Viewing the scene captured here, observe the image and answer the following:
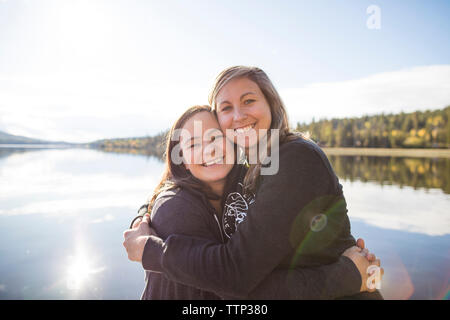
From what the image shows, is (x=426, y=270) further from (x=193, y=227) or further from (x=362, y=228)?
(x=193, y=227)

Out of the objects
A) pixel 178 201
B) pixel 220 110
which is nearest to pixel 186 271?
pixel 178 201

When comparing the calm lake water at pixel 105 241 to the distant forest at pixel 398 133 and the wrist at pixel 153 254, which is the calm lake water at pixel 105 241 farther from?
the distant forest at pixel 398 133

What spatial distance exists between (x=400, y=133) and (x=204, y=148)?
3646 inches

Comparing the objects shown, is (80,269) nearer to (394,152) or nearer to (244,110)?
(244,110)

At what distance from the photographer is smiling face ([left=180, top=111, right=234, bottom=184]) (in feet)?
7.82

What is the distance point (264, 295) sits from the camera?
5.49 feet

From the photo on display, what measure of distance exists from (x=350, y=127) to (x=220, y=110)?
96227 mm

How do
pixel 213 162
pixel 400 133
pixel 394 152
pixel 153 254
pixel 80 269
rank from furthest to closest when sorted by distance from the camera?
pixel 400 133
pixel 394 152
pixel 80 269
pixel 213 162
pixel 153 254

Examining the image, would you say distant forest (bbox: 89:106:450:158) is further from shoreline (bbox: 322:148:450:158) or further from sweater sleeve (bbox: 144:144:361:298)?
sweater sleeve (bbox: 144:144:361:298)

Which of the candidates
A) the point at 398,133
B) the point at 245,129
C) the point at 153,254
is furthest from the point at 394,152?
the point at 153,254

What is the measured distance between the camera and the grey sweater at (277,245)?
5.25 ft

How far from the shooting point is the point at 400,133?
78938 mm

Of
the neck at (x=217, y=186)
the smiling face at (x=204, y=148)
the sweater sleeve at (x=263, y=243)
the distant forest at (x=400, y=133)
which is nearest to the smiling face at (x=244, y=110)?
the smiling face at (x=204, y=148)

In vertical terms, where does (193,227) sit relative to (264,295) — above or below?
above
